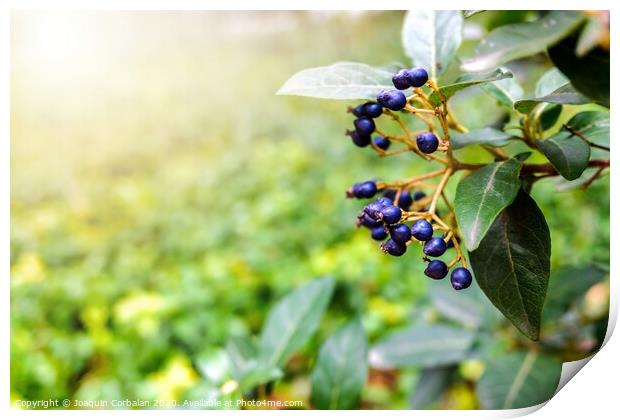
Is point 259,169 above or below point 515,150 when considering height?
below

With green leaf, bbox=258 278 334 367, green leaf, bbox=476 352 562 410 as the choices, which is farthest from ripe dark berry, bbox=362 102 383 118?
green leaf, bbox=476 352 562 410

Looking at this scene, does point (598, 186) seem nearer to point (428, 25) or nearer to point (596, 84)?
point (428, 25)

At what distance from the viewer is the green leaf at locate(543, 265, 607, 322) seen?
717 mm

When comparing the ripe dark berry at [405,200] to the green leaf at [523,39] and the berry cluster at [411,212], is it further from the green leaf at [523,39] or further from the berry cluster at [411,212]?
the green leaf at [523,39]

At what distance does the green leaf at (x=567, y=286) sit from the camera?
2.35ft

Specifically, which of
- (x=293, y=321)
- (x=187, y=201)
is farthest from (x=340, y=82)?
(x=187, y=201)

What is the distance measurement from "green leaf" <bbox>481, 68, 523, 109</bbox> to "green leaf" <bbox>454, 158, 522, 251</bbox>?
10 cm

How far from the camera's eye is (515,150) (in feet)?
1.79

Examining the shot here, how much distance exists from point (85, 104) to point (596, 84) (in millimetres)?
1870

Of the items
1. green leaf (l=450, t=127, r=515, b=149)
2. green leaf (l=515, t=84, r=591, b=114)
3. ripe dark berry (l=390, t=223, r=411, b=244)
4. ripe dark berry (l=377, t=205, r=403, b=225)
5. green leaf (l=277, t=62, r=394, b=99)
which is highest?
green leaf (l=277, t=62, r=394, b=99)

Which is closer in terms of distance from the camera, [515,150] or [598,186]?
[515,150]

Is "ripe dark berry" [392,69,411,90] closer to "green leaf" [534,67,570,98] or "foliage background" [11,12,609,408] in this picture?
"green leaf" [534,67,570,98]

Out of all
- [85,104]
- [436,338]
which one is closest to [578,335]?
[436,338]

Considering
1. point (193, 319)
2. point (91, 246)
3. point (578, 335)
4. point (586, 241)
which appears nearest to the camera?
point (578, 335)
